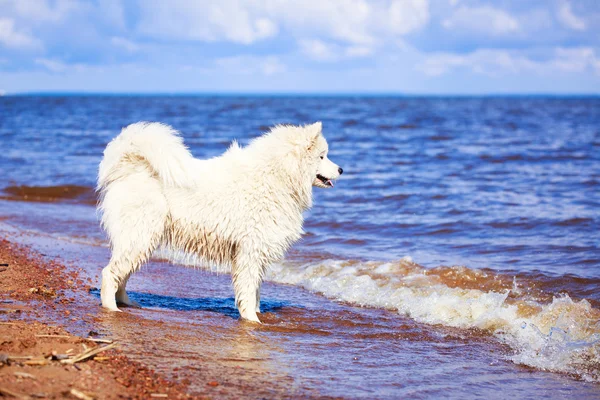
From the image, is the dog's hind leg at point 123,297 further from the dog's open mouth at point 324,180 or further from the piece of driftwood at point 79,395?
the piece of driftwood at point 79,395

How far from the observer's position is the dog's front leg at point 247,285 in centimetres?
744

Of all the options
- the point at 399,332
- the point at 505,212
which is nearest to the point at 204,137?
the point at 505,212

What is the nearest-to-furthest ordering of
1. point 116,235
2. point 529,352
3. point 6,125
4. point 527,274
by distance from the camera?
point 529,352, point 116,235, point 527,274, point 6,125

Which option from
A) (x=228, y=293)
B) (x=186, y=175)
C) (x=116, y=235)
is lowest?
(x=228, y=293)

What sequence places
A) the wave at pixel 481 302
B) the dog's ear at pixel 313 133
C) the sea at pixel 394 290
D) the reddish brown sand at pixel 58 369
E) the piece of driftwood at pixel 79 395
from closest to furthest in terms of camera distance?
the piece of driftwood at pixel 79 395
the reddish brown sand at pixel 58 369
the sea at pixel 394 290
the wave at pixel 481 302
the dog's ear at pixel 313 133

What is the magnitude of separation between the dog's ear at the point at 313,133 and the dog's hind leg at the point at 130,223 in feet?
5.94

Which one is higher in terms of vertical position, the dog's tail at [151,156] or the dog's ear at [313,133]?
the dog's ear at [313,133]

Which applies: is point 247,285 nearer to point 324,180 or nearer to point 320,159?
point 324,180

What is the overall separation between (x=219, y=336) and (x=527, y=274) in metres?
5.36

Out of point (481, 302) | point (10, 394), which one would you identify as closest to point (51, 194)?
point (481, 302)

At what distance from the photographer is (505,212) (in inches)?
→ 576

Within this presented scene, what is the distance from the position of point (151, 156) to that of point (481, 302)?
4.35 meters

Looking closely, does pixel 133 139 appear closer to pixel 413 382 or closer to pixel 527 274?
pixel 413 382

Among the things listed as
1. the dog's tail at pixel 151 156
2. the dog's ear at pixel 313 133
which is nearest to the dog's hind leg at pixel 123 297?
the dog's tail at pixel 151 156
